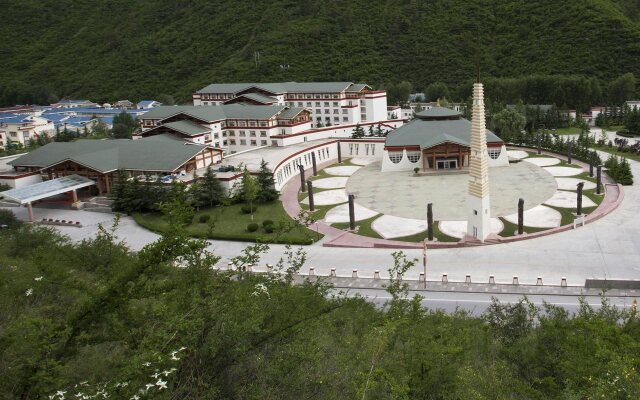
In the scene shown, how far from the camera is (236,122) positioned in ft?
195

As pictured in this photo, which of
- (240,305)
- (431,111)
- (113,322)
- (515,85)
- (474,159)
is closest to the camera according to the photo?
(113,322)

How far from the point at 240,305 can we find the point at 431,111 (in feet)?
158

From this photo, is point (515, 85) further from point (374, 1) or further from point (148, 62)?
point (148, 62)

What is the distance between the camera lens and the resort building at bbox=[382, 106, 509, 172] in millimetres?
49312

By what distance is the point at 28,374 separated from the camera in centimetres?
855

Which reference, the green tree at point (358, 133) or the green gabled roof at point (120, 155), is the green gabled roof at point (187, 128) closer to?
the green gabled roof at point (120, 155)

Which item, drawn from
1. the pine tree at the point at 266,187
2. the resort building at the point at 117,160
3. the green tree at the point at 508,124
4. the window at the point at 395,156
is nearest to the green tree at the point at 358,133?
the window at the point at 395,156

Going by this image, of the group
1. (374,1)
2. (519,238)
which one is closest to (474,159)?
(519,238)

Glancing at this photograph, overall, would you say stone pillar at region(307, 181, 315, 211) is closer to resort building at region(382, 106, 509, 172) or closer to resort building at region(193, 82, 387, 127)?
resort building at region(382, 106, 509, 172)

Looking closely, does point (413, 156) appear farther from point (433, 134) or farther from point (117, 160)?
point (117, 160)

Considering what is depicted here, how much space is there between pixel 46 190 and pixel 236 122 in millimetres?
23463

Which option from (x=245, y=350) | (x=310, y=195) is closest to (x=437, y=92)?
(x=310, y=195)

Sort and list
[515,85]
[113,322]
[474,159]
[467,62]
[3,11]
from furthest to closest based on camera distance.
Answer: [3,11]
[467,62]
[515,85]
[474,159]
[113,322]

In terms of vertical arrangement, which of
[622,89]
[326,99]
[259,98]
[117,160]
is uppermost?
[259,98]
